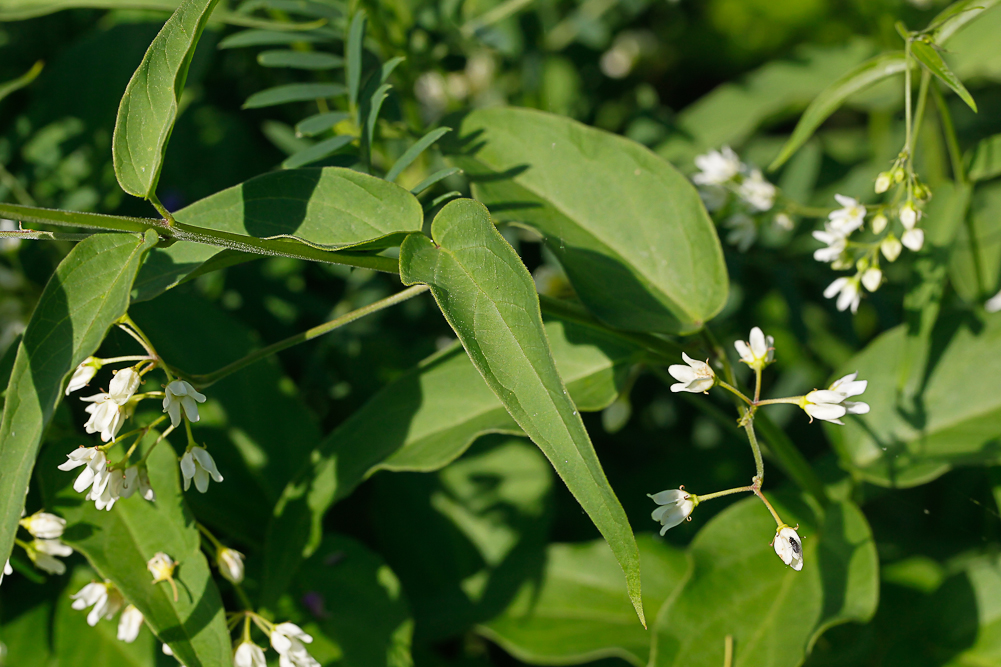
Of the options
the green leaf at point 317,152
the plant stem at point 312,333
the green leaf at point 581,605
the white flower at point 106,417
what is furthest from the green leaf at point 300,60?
the green leaf at point 581,605

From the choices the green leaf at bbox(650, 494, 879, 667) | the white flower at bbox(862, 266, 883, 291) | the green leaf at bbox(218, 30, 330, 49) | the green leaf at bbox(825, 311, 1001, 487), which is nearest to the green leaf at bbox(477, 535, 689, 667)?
the green leaf at bbox(650, 494, 879, 667)

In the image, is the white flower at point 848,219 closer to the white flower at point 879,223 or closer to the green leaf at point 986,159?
the white flower at point 879,223

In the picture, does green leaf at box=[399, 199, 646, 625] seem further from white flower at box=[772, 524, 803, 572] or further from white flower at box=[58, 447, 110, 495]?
white flower at box=[58, 447, 110, 495]

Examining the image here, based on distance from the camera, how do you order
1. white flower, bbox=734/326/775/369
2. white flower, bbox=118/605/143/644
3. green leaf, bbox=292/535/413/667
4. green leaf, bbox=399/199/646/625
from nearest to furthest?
green leaf, bbox=399/199/646/625 → white flower, bbox=734/326/775/369 → white flower, bbox=118/605/143/644 → green leaf, bbox=292/535/413/667

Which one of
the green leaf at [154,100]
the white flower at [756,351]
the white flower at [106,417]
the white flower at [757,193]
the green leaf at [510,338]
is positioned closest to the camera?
the green leaf at [510,338]

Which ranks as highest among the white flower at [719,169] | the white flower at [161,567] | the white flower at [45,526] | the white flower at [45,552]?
the white flower at [719,169]

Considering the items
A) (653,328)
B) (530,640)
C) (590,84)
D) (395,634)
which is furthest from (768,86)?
(395,634)
